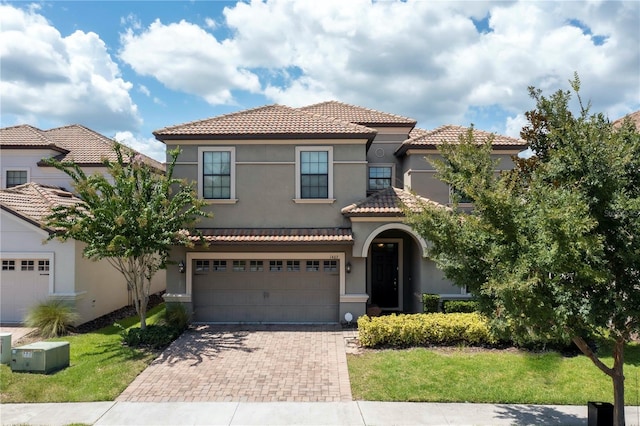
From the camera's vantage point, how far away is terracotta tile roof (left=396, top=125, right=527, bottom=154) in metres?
17.4

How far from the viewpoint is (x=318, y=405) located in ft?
29.3

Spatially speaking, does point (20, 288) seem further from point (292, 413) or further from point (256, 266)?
point (292, 413)

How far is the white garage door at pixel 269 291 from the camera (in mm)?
15477

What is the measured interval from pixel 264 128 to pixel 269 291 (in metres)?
6.01

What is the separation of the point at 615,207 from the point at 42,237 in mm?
16693

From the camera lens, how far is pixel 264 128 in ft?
51.6

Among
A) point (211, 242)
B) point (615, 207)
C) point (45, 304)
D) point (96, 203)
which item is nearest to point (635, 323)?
point (615, 207)

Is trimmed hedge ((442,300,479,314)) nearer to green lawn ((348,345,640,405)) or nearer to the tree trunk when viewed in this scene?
green lawn ((348,345,640,405))

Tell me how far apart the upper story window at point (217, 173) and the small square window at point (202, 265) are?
7.78 feet

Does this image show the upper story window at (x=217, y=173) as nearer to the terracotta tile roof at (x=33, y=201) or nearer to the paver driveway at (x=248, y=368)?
the terracotta tile roof at (x=33, y=201)

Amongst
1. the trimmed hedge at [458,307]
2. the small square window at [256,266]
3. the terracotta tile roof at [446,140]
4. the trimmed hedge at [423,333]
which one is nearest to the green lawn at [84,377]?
the small square window at [256,266]

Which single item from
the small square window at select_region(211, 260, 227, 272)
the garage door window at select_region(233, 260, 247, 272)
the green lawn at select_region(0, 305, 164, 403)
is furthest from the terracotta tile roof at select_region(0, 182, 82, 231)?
the garage door window at select_region(233, 260, 247, 272)

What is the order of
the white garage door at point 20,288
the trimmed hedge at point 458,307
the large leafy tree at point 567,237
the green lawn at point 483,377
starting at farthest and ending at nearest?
1. the white garage door at point 20,288
2. the trimmed hedge at point 458,307
3. the green lawn at point 483,377
4. the large leafy tree at point 567,237

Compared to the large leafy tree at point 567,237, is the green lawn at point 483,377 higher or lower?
lower
